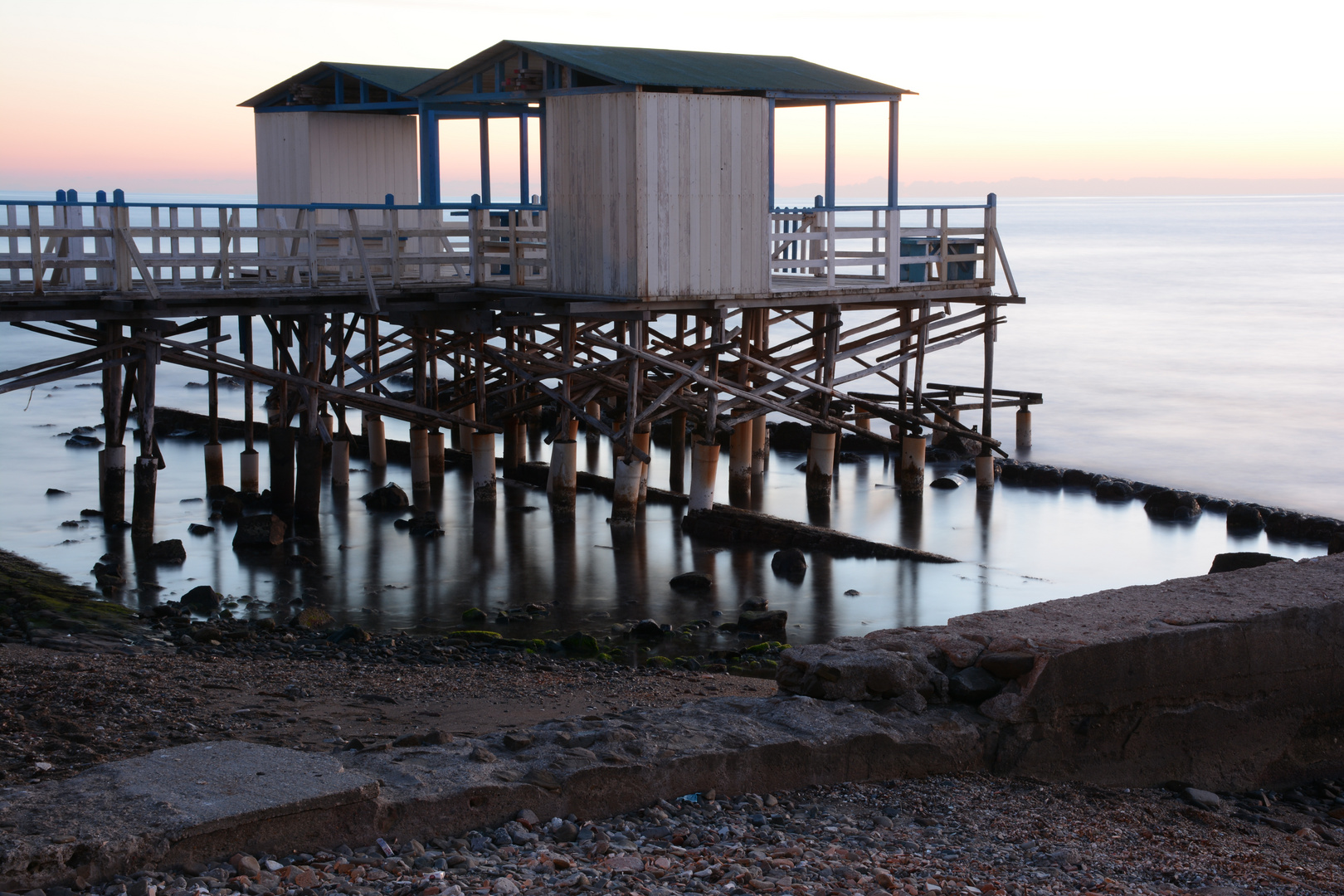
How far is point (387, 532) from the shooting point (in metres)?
16.9

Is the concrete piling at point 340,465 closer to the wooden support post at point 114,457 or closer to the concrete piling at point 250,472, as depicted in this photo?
the concrete piling at point 250,472

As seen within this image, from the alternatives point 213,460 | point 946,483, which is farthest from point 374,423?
point 946,483

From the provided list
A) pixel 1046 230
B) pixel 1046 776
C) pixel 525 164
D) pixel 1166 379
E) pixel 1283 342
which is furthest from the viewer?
pixel 1046 230

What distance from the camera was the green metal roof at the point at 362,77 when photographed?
62.2 ft

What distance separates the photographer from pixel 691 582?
1441 centimetres

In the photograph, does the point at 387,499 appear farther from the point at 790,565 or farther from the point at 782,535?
the point at 790,565

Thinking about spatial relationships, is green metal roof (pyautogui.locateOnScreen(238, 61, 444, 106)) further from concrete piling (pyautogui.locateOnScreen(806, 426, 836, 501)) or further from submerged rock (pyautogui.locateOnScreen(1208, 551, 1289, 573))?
submerged rock (pyautogui.locateOnScreen(1208, 551, 1289, 573))

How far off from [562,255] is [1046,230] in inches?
5397

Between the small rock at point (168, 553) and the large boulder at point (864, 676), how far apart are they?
30.0 feet

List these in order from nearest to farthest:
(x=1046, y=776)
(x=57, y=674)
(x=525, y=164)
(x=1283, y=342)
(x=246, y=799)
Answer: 1. (x=246, y=799)
2. (x=1046, y=776)
3. (x=57, y=674)
4. (x=525, y=164)
5. (x=1283, y=342)

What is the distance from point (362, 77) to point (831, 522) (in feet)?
28.7

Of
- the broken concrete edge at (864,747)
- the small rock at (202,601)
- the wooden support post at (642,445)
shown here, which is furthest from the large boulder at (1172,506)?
the small rock at (202,601)

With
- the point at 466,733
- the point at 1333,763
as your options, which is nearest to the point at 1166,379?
the point at 1333,763

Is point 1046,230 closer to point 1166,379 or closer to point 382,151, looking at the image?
point 1166,379
